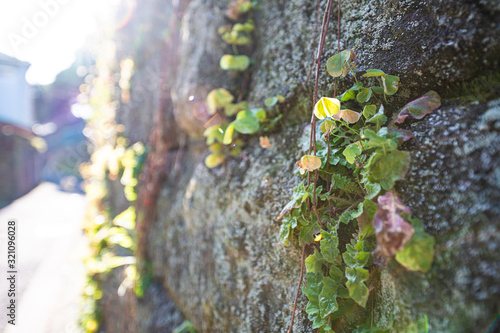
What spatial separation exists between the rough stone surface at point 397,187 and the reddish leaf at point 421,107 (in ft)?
0.11

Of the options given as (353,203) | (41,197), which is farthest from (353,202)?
(41,197)

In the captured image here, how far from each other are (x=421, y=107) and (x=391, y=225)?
45cm

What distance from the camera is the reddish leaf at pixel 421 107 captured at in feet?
3.38

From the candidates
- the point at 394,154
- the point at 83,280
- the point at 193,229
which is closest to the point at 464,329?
the point at 394,154

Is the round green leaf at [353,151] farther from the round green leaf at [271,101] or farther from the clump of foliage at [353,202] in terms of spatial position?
the round green leaf at [271,101]

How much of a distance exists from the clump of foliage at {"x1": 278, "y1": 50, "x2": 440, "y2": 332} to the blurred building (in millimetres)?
8313

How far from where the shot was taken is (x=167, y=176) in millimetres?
3365

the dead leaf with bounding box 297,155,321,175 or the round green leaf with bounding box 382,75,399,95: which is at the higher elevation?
the round green leaf with bounding box 382,75,399,95

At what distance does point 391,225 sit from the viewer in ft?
2.90

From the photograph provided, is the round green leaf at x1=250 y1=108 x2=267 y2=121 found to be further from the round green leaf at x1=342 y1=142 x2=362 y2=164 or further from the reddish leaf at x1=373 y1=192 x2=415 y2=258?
the reddish leaf at x1=373 y1=192 x2=415 y2=258

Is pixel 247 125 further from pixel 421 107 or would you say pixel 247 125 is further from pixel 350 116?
pixel 421 107

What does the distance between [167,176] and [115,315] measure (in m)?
2.11

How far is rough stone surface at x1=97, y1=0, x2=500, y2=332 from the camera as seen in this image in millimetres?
845

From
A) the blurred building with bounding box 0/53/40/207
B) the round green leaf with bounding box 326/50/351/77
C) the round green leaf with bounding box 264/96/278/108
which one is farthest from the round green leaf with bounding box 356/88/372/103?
the blurred building with bounding box 0/53/40/207
